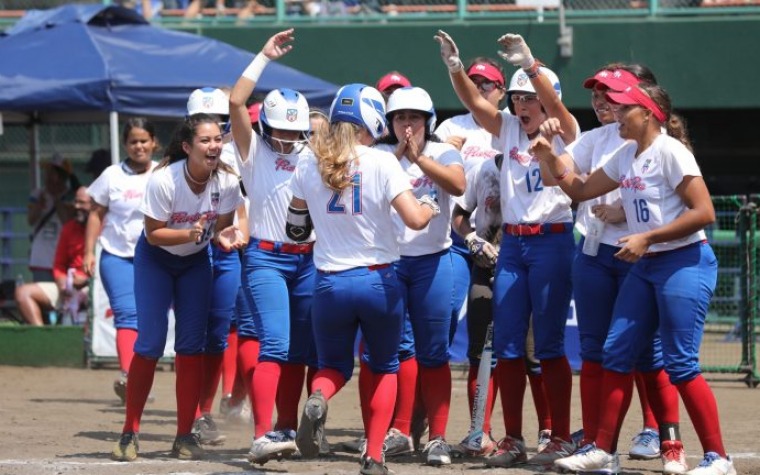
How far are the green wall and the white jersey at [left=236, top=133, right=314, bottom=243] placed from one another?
915 centimetres

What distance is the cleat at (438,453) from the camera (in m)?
7.19

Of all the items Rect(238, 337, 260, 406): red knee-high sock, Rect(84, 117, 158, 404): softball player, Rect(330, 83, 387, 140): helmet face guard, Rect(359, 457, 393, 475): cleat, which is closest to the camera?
Rect(359, 457, 393, 475): cleat

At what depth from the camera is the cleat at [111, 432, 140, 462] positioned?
288 inches

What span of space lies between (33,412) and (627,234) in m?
4.80

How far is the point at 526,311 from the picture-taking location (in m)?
7.24

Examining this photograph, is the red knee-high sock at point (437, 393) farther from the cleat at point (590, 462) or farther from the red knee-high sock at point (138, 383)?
the red knee-high sock at point (138, 383)

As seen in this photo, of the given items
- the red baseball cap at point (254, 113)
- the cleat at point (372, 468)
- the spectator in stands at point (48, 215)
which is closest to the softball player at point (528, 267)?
the cleat at point (372, 468)

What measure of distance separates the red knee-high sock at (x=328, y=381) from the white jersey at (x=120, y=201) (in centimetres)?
324

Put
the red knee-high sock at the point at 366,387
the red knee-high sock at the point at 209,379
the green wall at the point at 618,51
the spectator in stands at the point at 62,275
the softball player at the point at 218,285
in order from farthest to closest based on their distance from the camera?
1. the green wall at the point at 618,51
2. the spectator in stands at the point at 62,275
3. the red knee-high sock at the point at 209,379
4. the softball player at the point at 218,285
5. the red knee-high sock at the point at 366,387

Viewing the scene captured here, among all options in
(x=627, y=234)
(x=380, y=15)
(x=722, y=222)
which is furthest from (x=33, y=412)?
(x=380, y=15)

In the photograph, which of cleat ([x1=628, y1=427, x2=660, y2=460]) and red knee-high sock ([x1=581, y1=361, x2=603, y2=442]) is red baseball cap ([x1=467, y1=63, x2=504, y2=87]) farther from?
cleat ([x1=628, y1=427, x2=660, y2=460])

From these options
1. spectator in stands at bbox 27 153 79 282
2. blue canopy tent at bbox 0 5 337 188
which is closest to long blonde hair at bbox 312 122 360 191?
blue canopy tent at bbox 0 5 337 188

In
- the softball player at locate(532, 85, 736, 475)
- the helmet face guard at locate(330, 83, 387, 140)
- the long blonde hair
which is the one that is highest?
the helmet face guard at locate(330, 83, 387, 140)

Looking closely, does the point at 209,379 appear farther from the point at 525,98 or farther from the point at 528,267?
the point at 525,98
